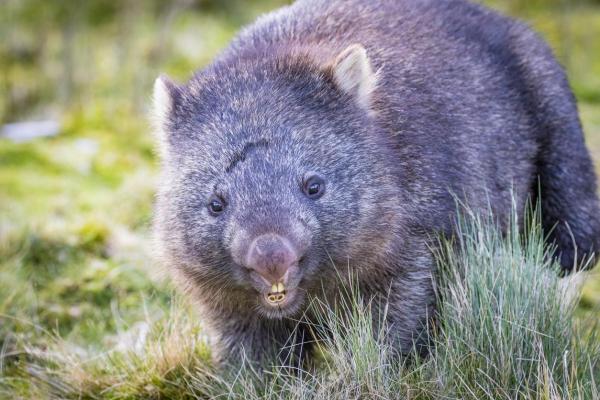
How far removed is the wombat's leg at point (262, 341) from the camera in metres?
4.97

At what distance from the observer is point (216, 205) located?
446 centimetres

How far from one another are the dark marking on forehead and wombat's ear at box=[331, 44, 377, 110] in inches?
Answer: 21.3

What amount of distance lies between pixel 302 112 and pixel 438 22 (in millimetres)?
1600

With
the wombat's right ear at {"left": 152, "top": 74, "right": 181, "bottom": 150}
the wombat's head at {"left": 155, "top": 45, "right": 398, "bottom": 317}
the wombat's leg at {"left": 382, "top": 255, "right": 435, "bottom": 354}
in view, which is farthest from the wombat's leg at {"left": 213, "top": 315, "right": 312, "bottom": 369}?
the wombat's right ear at {"left": 152, "top": 74, "right": 181, "bottom": 150}

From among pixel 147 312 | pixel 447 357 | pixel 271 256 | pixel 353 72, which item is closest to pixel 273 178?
pixel 271 256

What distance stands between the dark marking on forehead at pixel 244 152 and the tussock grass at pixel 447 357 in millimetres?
812

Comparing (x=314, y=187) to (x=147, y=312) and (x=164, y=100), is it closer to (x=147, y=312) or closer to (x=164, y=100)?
(x=164, y=100)

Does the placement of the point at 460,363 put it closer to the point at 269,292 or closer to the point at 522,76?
the point at 269,292

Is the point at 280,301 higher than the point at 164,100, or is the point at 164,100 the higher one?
the point at 164,100

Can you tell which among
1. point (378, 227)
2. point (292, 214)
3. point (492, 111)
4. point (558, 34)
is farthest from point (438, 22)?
point (558, 34)

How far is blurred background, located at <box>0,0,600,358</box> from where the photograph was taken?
649cm

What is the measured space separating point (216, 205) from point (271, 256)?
0.59 metres

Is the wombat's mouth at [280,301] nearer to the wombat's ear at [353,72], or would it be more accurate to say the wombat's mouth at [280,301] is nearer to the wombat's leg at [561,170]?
the wombat's ear at [353,72]

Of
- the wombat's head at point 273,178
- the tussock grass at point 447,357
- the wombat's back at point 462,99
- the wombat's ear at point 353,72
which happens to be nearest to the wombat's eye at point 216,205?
the wombat's head at point 273,178
